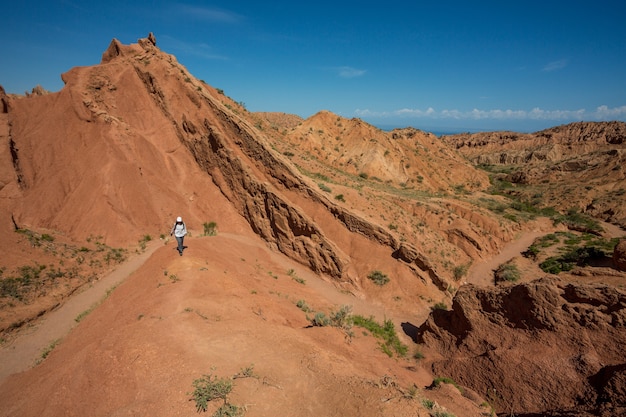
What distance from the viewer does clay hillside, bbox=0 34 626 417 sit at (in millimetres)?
6930

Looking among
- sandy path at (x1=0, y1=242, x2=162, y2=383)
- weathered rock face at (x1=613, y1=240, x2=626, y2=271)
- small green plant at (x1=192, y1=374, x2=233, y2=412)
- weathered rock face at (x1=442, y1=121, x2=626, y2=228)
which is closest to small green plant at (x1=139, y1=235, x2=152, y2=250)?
sandy path at (x1=0, y1=242, x2=162, y2=383)

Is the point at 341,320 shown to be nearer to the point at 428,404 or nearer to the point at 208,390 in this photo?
the point at 428,404

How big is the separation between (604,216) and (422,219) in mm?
25202

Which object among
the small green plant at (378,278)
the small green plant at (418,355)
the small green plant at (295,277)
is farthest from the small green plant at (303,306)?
the small green plant at (378,278)

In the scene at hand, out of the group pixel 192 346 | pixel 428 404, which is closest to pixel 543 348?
pixel 428 404

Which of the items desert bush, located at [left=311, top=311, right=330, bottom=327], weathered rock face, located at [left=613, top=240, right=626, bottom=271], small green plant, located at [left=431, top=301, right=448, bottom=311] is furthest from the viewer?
weathered rock face, located at [left=613, top=240, right=626, bottom=271]

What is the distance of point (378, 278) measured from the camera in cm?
1770

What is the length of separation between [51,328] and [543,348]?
653 inches

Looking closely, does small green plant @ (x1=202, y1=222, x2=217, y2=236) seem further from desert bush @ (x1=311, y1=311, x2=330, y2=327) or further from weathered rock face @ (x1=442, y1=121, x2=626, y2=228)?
weathered rock face @ (x1=442, y1=121, x2=626, y2=228)

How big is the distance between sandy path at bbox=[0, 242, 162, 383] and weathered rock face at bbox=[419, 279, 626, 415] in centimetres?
1361

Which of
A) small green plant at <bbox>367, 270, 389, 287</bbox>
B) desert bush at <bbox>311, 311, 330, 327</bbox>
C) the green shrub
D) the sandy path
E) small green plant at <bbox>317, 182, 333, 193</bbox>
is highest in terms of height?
small green plant at <bbox>317, 182, 333, 193</bbox>

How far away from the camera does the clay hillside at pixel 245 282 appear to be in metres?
6.93

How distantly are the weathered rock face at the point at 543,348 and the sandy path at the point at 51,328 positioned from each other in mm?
13613

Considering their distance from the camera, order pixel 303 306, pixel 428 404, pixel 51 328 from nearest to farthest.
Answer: pixel 428 404
pixel 51 328
pixel 303 306
